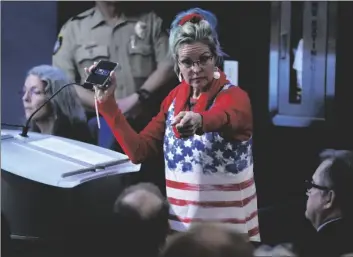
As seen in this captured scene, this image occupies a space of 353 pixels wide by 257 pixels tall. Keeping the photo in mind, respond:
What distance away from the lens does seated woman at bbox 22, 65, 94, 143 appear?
2.72 m

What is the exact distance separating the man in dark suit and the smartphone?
0.81 m

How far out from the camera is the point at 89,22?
2744mm

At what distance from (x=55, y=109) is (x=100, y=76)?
322 millimetres

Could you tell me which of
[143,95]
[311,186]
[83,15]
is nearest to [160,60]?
[143,95]

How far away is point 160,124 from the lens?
2.48 meters

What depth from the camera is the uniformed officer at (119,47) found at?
2684mm

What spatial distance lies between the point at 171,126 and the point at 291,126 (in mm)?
455

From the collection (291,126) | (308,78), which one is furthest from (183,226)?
(308,78)

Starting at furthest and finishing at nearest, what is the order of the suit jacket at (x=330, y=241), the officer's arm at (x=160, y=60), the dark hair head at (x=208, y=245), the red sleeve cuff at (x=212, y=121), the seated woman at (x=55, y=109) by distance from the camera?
1. the seated woman at (x=55, y=109)
2. the officer's arm at (x=160, y=60)
3. the suit jacket at (x=330, y=241)
4. the red sleeve cuff at (x=212, y=121)
5. the dark hair head at (x=208, y=245)

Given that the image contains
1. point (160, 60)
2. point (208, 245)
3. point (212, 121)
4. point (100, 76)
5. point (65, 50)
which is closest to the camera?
point (208, 245)

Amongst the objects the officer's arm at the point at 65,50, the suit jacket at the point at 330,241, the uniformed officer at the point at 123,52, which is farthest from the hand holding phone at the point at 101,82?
the suit jacket at the point at 330,241

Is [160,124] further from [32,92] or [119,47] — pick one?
[32,92]

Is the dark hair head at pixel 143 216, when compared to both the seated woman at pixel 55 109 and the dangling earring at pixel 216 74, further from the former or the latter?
the dangling earring at pixel 216 74

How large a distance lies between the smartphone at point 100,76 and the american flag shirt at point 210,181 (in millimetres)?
250
